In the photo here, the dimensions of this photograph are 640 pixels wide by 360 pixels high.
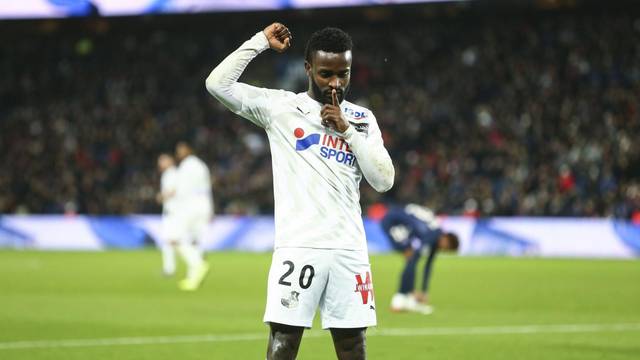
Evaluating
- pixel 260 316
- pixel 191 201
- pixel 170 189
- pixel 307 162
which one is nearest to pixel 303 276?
pixel 307 162

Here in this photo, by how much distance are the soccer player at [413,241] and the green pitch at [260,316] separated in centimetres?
35

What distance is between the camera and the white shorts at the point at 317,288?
197 inches

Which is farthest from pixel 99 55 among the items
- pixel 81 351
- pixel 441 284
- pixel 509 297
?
pixel 81 351

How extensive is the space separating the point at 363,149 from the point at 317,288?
2.37 feet

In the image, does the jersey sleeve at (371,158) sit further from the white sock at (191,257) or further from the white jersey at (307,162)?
the white sock at (191,257)

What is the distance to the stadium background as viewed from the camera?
19578 millimetres

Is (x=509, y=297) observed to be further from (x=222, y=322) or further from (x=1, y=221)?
(x=1, y=221)

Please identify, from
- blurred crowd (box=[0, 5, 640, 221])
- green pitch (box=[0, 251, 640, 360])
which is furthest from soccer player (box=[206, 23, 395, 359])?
blurred crowd (box=[0, 5, 640, 221])

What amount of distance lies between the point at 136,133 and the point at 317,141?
31.5m

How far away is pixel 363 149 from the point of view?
16.2ft

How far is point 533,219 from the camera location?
26.6 metres

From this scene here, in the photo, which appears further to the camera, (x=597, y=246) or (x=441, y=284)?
(x=597, y=246)

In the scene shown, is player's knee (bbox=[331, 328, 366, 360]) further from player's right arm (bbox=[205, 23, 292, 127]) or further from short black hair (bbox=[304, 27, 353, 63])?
short black hair (bbox=[304, 27, 353, 63])

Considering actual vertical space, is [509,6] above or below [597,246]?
above
